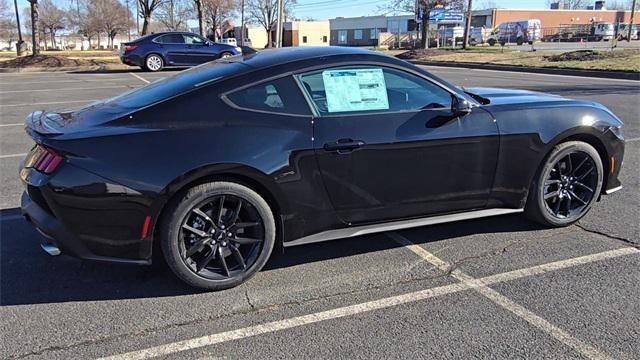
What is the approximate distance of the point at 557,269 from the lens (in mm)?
3730

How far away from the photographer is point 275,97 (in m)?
3.56

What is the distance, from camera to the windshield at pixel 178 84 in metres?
3.55

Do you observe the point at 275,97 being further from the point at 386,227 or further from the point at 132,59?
the point at 132,59

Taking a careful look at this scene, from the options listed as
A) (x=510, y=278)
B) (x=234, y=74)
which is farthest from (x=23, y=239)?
(x=510, y=278)

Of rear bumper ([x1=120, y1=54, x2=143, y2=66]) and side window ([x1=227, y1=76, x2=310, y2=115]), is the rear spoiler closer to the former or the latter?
side window ([x1=227, y1=76, x2=310, y2=115])

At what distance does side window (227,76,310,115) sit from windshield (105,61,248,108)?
216mm

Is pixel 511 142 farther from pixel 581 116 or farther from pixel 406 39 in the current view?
pixel 406 39

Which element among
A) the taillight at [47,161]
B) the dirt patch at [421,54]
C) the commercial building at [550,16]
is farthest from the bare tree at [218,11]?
the taillight at [47,161]

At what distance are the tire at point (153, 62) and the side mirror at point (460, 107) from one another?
1945 cm

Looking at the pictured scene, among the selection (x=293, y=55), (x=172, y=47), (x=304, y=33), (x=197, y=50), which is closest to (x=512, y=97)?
(x=293, y=55)

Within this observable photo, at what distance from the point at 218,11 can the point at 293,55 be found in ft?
204

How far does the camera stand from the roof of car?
146 inches

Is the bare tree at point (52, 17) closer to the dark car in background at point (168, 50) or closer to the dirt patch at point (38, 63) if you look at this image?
the dirt patch at point (38, 63)

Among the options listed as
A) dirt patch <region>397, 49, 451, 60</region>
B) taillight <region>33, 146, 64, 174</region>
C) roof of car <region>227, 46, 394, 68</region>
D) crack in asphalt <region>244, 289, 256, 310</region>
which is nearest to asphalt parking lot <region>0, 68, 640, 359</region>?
crack in asphalt <region>244, 289, 256, 310</region>
